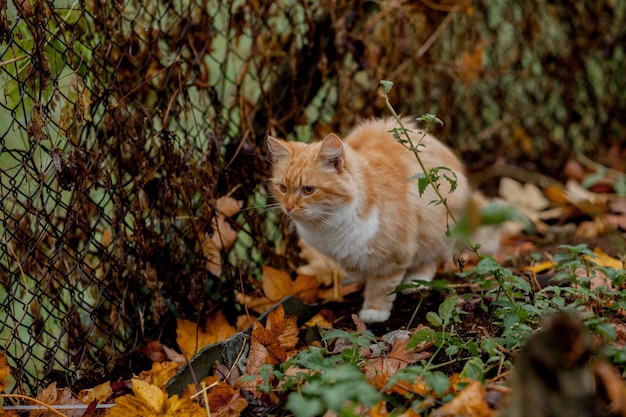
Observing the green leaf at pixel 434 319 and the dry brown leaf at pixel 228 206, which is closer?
the green leaf at pixel 434 319

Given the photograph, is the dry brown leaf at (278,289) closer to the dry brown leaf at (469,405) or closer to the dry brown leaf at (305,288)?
the dry brown leaf at (305,288)

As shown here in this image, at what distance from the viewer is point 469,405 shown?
61.0 inches

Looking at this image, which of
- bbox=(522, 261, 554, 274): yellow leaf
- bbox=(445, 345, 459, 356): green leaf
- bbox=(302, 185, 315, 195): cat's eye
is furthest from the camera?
bbox=(522, 261, 554, 274): yellow leaf

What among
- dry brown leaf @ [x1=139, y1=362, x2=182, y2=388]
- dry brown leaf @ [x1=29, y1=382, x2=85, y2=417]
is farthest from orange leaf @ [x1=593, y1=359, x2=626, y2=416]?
dry brown leaf @ [x1=29, y1=382, x2=85, y2=417]

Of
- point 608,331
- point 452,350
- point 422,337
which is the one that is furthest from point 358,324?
point 608,331

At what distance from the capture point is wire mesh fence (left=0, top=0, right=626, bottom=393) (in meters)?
2.13

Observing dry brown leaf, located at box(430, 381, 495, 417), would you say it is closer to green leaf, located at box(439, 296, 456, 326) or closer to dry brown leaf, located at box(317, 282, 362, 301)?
green leaf, located at box(439, 296, 456, 326)

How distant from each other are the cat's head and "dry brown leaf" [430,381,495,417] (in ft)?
3.24

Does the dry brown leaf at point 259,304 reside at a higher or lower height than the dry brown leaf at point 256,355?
lower

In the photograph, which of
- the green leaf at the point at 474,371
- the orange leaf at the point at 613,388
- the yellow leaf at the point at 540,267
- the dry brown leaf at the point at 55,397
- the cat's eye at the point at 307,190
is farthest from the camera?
the yellow leaf at the point at 540,267

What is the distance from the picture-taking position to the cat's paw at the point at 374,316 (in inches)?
100

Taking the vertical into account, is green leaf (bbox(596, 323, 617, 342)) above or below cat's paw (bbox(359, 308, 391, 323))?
above

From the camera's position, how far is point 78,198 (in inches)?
87.2

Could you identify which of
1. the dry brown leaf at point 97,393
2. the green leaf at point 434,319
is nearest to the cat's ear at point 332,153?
the green leaf at point 434,319
